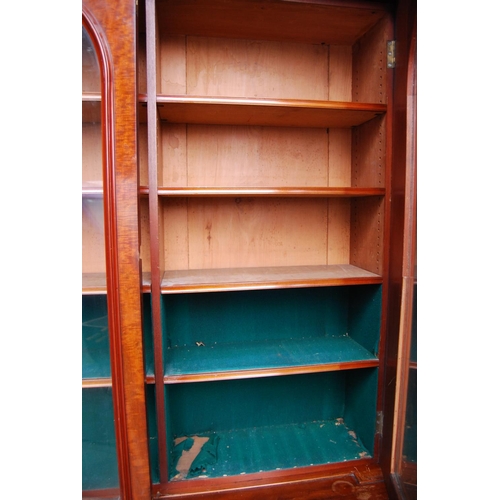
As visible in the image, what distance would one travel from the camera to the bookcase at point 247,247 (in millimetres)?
1381

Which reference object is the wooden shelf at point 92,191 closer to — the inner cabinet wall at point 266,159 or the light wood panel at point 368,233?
the inner cabinet wall at point 266,159

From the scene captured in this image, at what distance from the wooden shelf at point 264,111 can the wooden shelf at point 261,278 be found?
76cm

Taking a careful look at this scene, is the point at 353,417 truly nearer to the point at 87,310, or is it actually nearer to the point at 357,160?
the point at 357,160

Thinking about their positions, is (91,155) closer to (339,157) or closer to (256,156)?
(256,156)

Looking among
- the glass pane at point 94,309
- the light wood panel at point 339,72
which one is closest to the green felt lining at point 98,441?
the glass pane at point 94,309

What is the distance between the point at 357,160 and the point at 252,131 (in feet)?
1.91

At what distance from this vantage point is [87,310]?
3.96 feet

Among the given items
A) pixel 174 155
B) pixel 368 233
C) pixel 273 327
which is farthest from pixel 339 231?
pixel 174 155

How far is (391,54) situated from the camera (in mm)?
1561

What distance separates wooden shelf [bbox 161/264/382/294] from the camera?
61.3 inches

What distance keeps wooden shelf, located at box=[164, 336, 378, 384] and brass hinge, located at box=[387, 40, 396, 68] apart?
134cm

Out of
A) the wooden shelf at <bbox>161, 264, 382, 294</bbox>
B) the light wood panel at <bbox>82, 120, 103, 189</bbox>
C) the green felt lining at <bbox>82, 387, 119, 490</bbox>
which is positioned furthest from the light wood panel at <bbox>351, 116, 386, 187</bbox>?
the green felt lining at <bbox>82, 387, 119, 490</bbox>

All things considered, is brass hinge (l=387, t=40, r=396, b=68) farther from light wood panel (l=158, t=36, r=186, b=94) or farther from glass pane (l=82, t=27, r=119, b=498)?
glass pane (l=82, t=27, r=119, b=498)

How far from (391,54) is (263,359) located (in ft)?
4.93
